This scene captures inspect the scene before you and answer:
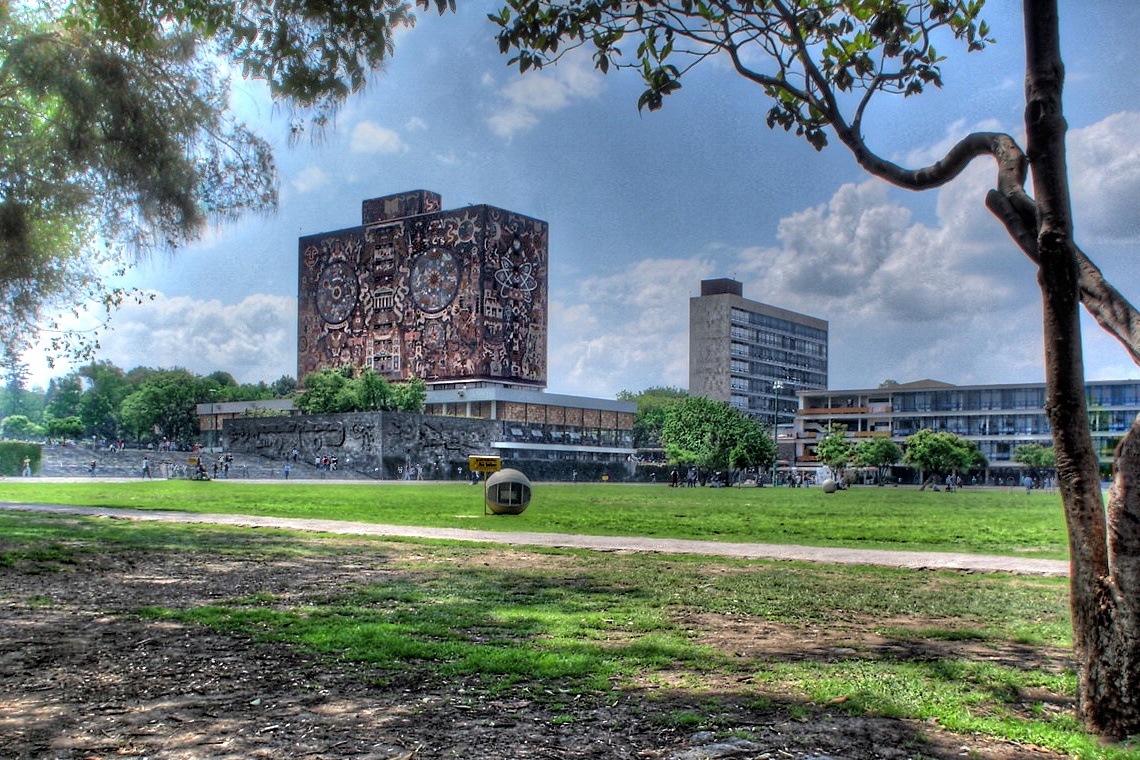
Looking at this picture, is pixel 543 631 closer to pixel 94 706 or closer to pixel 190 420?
pixel 94 706

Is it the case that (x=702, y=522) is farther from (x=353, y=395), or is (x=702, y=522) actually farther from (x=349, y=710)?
(x=353, y=395)

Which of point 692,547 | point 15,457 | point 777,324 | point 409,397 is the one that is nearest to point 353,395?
point 409,397

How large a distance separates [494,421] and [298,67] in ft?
275

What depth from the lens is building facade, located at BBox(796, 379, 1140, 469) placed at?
100 meters

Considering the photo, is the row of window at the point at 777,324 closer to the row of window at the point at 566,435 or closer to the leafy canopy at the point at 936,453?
the row of window at the point at 566,435

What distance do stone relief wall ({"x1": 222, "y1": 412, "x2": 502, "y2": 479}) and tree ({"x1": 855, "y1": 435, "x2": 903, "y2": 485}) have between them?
41.9 m

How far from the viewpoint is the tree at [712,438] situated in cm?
7969

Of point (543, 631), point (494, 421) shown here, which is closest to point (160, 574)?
point (543, 631)

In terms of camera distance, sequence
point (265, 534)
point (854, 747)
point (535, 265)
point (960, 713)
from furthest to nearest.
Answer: point (535, 265) < point (265, 534) < point (960, 713) < point (854, 747)

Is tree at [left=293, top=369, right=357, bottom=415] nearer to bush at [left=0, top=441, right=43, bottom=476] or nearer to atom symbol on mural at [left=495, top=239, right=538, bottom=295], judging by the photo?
atom symbol on mural at [left=495, top=239, right=538, bottom=295]

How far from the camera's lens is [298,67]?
32.1 ft

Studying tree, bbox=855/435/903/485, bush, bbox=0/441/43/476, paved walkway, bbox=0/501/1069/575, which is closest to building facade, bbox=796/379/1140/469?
tree, bbox=855/435/903/485

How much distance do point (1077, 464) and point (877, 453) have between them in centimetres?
10231

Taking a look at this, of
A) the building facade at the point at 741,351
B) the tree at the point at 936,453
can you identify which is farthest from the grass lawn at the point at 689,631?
the building facade at the point at 741,351
